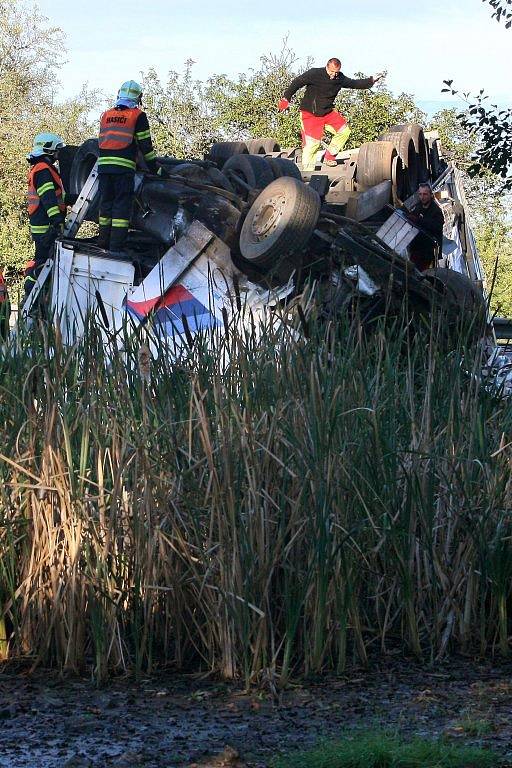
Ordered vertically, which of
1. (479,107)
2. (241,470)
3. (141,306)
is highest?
(479,107)

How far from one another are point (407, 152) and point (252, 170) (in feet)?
5.72

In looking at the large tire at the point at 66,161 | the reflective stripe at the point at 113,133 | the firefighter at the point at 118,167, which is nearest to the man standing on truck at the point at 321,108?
the large tire at the point at 66,161

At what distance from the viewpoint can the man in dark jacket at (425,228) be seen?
8.57 metres

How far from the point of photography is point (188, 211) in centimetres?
804

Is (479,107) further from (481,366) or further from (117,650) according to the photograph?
(117,650)

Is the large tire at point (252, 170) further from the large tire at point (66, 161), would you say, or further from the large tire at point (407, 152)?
the large tire at point (66, 161)

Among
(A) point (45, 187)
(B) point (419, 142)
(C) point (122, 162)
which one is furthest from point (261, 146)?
(C) point (122, 162)

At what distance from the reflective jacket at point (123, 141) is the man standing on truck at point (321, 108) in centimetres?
238

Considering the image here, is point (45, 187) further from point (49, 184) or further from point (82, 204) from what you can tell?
point (82, 204)

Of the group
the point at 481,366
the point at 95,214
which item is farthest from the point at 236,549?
the point at 95,214

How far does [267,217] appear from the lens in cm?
760

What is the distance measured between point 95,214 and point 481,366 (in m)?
5.33

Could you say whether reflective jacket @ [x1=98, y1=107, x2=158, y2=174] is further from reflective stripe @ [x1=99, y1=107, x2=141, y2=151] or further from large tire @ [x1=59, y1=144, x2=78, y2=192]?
large tire @ [x1=59, y1=144, x2=78, y2=192]

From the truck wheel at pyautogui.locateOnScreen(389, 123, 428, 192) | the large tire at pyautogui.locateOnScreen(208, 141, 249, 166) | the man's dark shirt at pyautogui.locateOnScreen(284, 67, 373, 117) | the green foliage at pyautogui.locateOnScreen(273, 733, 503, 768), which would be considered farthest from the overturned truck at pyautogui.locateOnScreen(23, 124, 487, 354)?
the green foliage at pyautogui.locateOnScreen(273, 733, 503, 768)
